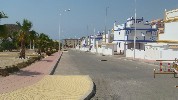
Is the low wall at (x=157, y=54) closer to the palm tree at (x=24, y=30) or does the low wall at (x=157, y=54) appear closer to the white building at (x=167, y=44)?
the white building at (x=167, y=44)

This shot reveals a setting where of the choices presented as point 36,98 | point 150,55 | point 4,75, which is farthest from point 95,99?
point 150,55

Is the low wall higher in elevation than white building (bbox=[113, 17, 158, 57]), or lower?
lower

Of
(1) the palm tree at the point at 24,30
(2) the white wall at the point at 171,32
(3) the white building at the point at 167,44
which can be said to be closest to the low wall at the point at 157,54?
(3) the white building at the point at 167,44

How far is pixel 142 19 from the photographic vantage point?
94500 mm

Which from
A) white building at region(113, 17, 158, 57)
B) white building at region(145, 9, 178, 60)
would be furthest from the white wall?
white building at region(113, 17, 158, 57)

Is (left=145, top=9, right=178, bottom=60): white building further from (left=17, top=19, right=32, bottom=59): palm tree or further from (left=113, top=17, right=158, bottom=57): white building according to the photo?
(left=113, top=17, right=158, bottom=57): white building

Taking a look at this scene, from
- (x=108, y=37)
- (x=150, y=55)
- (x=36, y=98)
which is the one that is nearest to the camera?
(x=36, y=98)

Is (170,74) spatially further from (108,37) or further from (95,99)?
(108,37)

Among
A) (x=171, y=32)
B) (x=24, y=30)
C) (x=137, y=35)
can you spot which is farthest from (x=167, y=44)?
(x=137, y=35)

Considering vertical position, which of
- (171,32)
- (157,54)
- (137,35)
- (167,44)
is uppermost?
(137,35)

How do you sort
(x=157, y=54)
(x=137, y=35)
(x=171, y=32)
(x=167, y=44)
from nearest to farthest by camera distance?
(x=167, y=44) < (x=157, y=54) < (x=171, y=32) < (x=137, y=35)

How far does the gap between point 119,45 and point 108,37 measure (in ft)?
78.9

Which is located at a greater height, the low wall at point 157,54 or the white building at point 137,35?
the white building at point 137,35

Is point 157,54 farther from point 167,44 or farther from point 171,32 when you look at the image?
point 171,32
